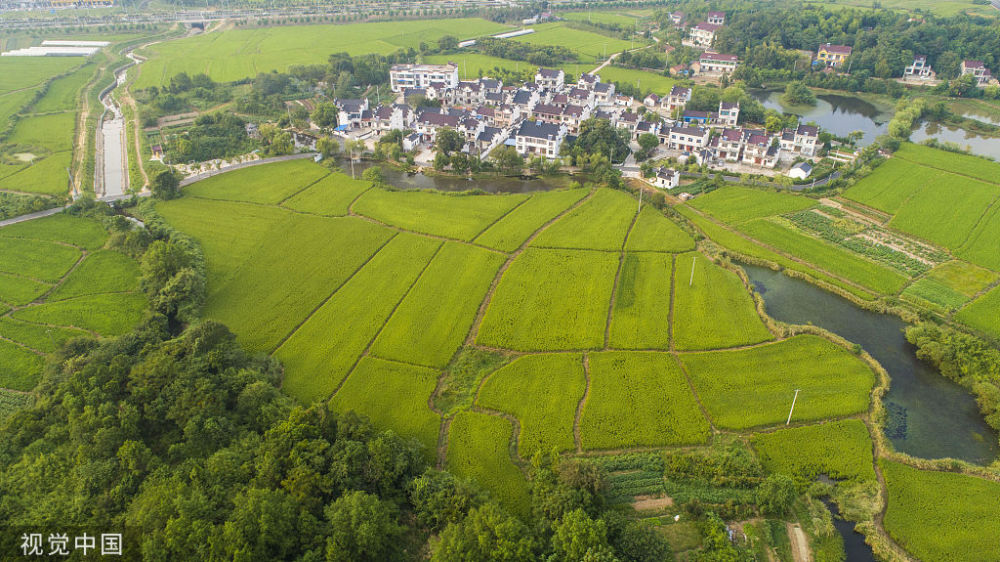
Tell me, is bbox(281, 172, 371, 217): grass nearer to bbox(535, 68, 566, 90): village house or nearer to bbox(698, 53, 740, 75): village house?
bbox(535, 68, 566, 90): village house

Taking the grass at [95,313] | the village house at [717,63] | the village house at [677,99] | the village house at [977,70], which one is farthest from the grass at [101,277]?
the village house at [977,70]

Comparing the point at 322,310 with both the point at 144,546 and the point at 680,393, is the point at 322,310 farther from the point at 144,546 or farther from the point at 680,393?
the point at 680,393

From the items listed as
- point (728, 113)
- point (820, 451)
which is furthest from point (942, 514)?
point (728, 113)

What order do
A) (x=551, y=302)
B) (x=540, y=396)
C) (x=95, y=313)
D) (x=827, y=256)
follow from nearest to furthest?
(x=540, y=396) < (x=95, y=313) < (x=551, y=302) < (x=827, y=256)

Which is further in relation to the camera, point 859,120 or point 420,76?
point 420,76

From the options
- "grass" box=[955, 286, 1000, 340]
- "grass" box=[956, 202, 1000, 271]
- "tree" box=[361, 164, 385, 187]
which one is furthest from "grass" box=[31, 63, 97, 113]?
"grass" box=[956, 202, 1000, 271]

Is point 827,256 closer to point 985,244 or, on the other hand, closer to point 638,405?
point 985,244

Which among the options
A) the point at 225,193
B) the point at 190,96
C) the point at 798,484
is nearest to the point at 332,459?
the point at 798,484
